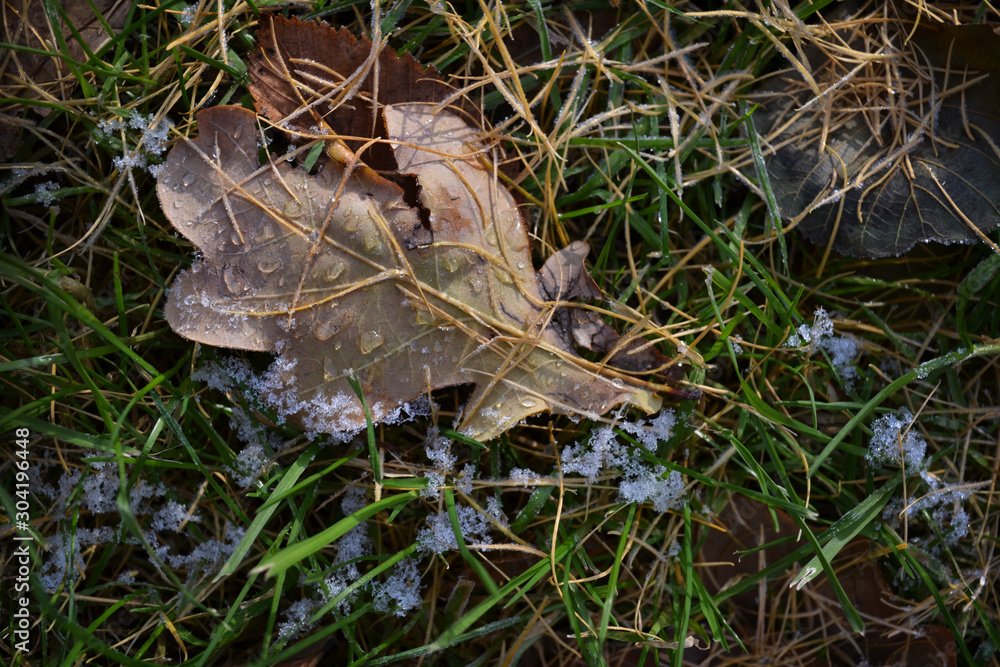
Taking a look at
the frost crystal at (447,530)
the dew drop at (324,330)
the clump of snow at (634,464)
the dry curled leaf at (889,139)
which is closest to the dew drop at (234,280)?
the dew drop at (324,330)

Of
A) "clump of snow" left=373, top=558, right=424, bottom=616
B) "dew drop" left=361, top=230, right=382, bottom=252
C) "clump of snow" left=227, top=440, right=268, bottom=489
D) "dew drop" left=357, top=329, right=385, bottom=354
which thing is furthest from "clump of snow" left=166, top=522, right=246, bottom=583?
"dew drop" left=361, top=230, right=382, bottom=252

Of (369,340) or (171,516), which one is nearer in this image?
(369,340)

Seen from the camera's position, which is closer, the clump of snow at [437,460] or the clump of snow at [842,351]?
the clump of snow at [437,460]

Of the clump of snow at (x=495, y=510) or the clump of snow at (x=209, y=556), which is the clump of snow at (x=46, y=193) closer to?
the clump of snow at (x=209, y=556)

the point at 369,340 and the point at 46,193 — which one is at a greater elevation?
the point at 46,193

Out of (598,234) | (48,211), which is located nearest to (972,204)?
(598,234)

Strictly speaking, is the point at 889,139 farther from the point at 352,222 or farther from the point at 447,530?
the point at 447,530

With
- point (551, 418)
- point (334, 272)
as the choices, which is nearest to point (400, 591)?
point (551, 418)
